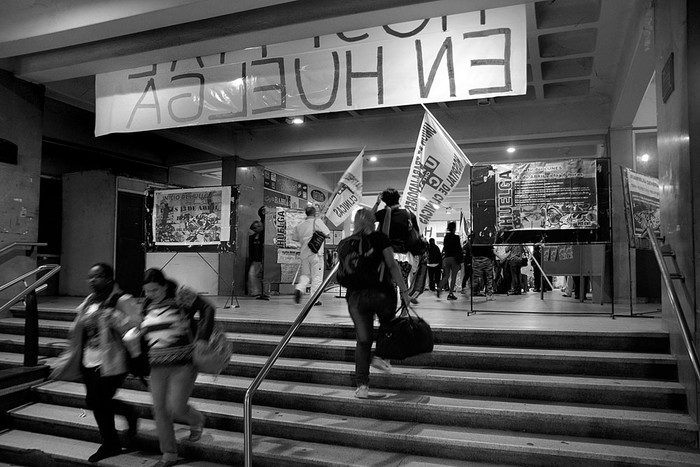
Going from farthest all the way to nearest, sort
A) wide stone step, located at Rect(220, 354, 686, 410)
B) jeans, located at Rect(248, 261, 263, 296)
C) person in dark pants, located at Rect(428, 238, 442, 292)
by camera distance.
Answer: person in dark pants, located at Rect(428, 238, 442, 292), jeans, located at Rect(248, 261, 263, 296), wide stone step, located at Rect(220, 354, 686, 410)

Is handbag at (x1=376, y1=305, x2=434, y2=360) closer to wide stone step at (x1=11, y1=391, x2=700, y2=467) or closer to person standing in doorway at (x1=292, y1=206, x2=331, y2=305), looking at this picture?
wide stone step at (x1=11, y1=391, x2=700, y2=467)

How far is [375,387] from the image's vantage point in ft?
15.2

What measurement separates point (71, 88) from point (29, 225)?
2.57 m

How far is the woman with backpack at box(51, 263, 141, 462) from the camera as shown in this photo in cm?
400

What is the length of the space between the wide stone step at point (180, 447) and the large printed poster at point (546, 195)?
12.5 ft

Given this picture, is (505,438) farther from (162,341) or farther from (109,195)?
(109,195)

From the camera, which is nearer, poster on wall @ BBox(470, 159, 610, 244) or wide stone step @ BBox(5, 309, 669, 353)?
wide stone step @ BBox(5, 309, 669, 353)

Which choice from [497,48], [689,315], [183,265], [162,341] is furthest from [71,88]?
[689,315]

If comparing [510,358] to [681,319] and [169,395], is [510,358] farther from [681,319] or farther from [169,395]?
[169,395]

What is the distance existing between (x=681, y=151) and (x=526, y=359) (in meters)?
2.13

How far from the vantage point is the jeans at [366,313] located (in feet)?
13.9

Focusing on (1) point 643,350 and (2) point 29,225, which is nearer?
(1) point 643,350

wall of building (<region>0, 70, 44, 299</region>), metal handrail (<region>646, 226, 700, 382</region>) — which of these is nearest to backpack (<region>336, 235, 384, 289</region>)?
metal handrail (<region>646, 226, 700, 382</region>)

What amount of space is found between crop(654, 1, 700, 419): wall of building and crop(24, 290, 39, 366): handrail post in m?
6.17
